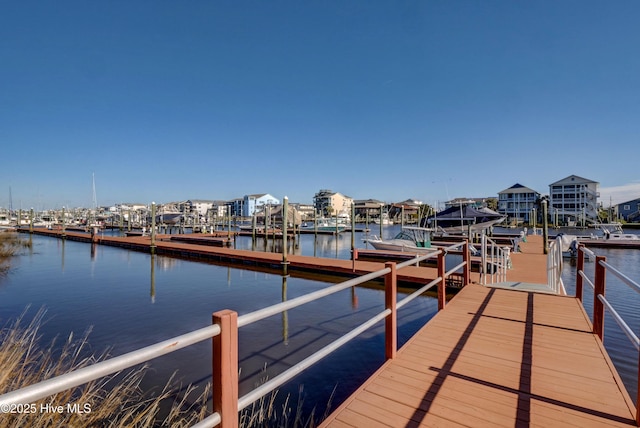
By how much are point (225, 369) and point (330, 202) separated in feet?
358

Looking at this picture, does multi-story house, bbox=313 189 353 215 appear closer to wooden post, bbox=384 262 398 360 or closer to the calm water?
the calm water

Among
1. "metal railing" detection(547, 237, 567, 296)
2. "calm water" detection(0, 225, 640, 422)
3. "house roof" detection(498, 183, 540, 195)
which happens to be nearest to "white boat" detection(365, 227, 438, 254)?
"calm water" detection(0, 225, 640, 422)

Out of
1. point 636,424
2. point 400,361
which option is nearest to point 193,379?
point 400,361

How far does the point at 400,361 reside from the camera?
3900mm

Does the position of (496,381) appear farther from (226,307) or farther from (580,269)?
(226,307)

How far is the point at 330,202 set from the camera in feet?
364

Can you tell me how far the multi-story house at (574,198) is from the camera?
225 feet

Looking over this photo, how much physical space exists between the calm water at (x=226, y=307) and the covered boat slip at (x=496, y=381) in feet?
8.28

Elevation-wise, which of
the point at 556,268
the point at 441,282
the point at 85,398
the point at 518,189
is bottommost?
the point at 85,398

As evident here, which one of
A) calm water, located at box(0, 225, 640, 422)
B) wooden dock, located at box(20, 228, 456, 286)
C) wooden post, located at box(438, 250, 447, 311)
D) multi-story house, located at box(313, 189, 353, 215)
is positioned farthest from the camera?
multi-story house, located at box(313, 189, 353, 215)

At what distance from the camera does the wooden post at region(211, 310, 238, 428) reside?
1.83m

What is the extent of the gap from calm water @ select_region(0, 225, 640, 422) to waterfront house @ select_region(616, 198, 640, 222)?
8377 cm

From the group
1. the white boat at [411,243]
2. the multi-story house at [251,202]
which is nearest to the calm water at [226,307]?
the white boat at [411,243]

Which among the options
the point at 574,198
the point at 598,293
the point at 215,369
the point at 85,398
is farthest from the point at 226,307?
the point at 574,198
